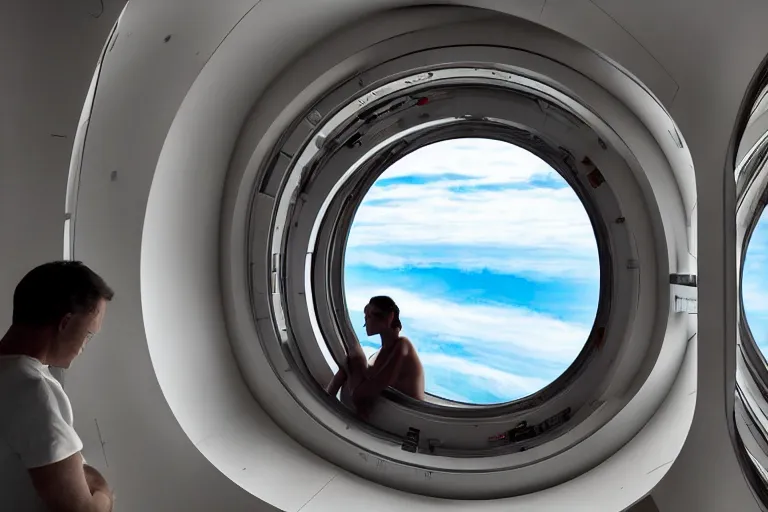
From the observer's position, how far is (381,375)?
81.1 inches

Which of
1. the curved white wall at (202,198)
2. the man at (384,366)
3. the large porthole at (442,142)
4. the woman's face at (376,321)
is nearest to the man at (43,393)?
the curved white wall at (202,198)

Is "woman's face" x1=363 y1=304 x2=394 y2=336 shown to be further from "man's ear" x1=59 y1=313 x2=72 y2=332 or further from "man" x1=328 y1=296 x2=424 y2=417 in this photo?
"man's ear" x1=59 y1=313 x2=72 y2=332

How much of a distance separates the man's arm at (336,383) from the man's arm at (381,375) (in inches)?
2.1

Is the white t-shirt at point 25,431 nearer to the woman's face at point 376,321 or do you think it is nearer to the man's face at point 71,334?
the man's face at point 71,334

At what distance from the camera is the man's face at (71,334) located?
3.50ft

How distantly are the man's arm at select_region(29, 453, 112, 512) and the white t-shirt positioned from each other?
15 millimetres

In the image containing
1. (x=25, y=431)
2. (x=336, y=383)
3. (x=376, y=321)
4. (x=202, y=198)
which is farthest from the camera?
(x=376, y=321)

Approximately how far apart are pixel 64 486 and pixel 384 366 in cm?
121

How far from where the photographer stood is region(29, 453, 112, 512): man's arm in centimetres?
98

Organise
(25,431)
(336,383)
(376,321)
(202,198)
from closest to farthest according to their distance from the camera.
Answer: (25,431) → (202,198) → (336,383) → (376,321)

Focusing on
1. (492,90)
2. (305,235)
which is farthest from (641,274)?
(305,235)

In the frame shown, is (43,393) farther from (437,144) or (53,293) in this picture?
(437,144)

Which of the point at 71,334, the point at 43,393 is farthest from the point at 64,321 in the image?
the point at 43,393

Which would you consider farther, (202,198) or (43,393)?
(202,198)
